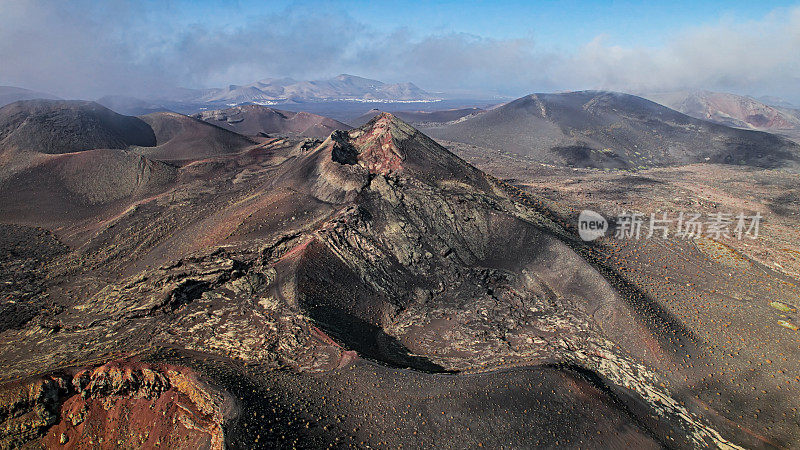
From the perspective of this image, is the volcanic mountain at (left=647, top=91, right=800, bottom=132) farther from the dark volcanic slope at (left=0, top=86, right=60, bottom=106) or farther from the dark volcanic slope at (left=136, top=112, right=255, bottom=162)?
the dark volcanic slope at (left=0, top=86, right=60, bottom=106)

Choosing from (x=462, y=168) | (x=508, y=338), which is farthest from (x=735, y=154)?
(x=508, y=338)

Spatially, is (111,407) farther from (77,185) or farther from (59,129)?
(59,129)

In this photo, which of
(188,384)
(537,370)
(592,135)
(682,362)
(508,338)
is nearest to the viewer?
(188,384)

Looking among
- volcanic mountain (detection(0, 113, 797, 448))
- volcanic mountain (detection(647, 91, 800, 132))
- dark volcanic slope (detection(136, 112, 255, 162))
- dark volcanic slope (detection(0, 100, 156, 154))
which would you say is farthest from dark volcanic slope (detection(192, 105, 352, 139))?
volcanic mountain (detection(647, 91, 800, 132))

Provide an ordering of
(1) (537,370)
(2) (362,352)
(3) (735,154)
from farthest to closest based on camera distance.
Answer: (3) (735,154)
(2) (362,352)
(1) (537,370)

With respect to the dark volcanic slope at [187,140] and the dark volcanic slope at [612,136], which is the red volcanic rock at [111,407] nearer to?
the dark volcanic slope at [187,140]

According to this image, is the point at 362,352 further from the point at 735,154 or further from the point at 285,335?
the point at 735,154
